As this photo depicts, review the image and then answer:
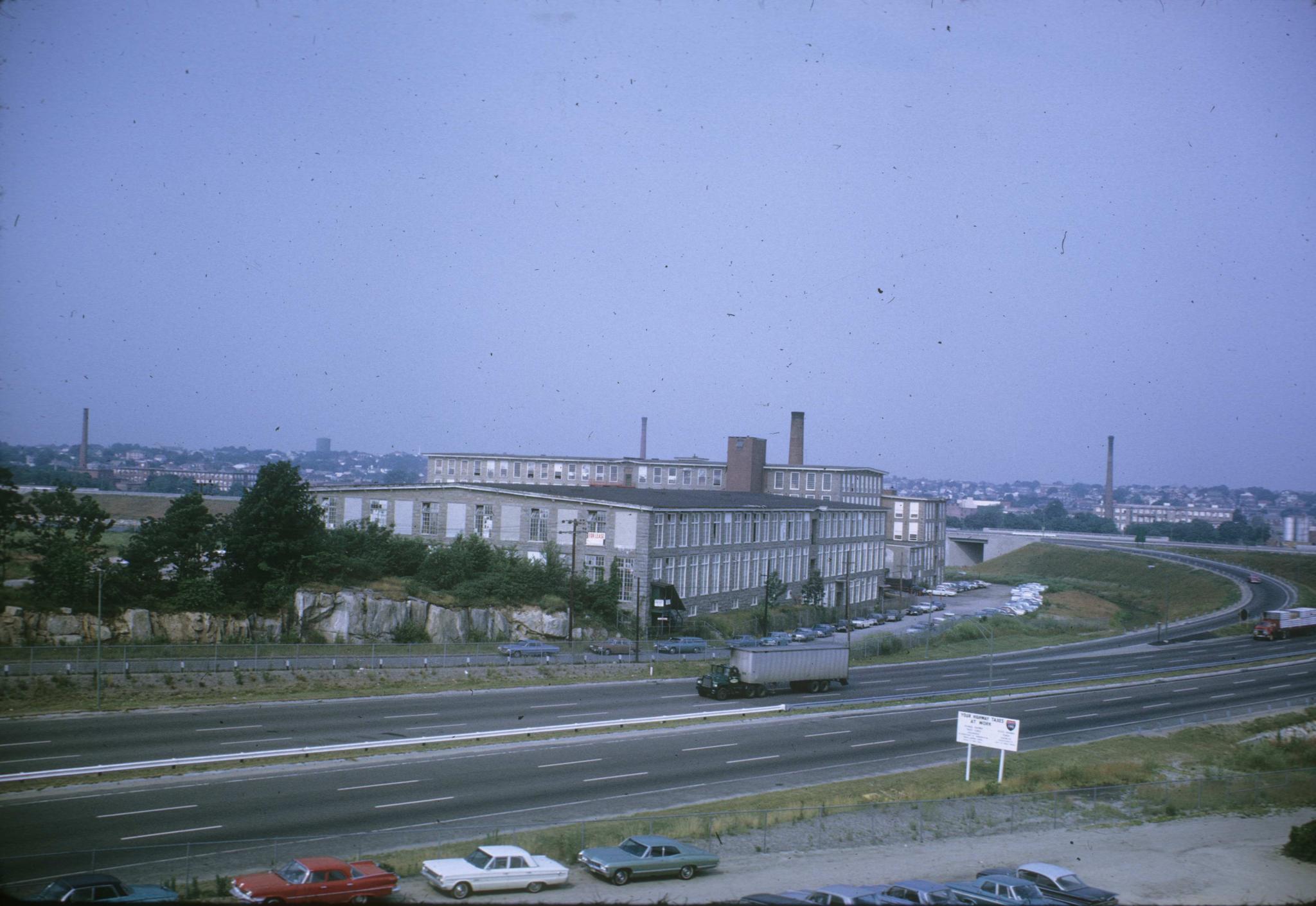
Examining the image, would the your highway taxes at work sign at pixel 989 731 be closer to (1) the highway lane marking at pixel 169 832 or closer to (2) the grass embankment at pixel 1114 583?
(1) the highway lane marking at pixel 169 832

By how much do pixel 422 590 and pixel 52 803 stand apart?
1381 inches

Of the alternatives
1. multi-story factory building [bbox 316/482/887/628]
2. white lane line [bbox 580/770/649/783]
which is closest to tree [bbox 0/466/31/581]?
multi-story factory building [bbox 316/482/887/628]

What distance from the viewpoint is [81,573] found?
45.1 m

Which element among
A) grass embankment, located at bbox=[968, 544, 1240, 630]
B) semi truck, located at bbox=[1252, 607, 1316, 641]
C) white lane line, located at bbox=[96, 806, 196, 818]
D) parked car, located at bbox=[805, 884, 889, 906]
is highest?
parked car, located at bbox=[805, 884, 889, 906]

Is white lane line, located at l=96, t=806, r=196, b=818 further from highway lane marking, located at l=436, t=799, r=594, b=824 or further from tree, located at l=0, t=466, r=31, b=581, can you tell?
tree, located at l=0, t=466, r=31, b=581

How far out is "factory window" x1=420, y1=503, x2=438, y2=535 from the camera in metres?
73.9

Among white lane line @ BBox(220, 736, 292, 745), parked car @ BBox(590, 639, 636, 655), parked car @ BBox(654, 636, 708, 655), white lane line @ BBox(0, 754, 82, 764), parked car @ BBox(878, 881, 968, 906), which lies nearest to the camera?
parked car @ BBox(878, 881, 968, 906)

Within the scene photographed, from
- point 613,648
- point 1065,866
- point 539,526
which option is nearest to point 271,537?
point 613,648

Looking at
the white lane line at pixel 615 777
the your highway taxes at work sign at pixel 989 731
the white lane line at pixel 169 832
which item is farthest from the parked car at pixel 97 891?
the your highway taxes at work sign at pixel 989 731

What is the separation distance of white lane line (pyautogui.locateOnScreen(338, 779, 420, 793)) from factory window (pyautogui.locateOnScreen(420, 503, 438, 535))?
46867 mm

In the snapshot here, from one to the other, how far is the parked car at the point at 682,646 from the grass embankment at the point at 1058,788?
26.8 metres

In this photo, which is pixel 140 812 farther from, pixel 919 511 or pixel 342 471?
pixel 342 471

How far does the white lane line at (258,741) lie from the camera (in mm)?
31266

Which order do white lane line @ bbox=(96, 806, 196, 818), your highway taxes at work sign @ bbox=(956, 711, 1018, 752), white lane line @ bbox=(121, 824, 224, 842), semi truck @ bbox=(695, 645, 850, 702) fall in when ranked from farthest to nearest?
semi truck @ bbox=(695, 645, 850, 702) → your highway taxes at work sign @ bbox=(956, 711, 1018, 752) → white lane line @ bbox=(96, 806, 196, 818) → white lane line @ bbox=(121, 824, 224, 842)
